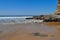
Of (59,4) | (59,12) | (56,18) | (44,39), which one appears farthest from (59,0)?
(44,39)

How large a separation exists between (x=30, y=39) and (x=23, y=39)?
0.61 meters

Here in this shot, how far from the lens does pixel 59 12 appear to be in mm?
45125

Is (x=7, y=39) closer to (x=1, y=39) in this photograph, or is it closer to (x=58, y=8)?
(x=1, y=39)

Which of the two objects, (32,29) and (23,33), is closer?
(23,33)

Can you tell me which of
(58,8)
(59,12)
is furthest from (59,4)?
(59,12)

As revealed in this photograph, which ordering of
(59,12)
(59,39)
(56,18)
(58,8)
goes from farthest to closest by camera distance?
1. (58,8)
2. (59,12)
3. (56,18)
4. (59,39)

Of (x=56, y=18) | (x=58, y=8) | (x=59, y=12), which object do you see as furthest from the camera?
(x=58, y=8)

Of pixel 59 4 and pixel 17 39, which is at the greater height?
pixel 59 4

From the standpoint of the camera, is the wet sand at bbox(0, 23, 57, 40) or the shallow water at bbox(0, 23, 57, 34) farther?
the shallow water at bbox(0, 23, 57, 34)

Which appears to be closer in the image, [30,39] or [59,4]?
[30,39]

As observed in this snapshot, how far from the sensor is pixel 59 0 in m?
50.0

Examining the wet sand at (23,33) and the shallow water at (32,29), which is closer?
the wet sand at (23,33)

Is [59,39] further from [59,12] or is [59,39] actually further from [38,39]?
[59,12]

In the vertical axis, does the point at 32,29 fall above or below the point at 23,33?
below
